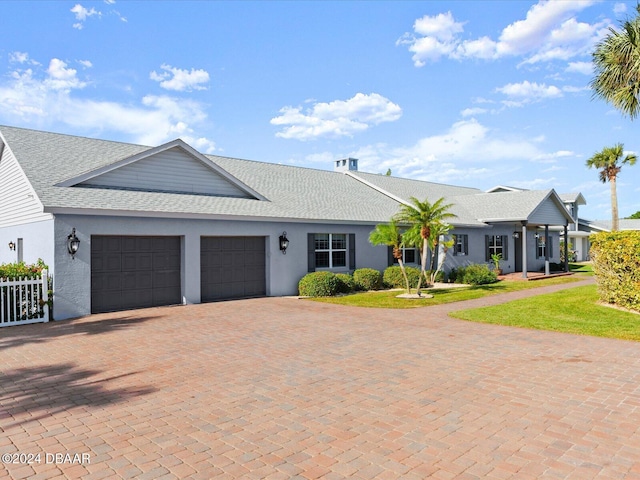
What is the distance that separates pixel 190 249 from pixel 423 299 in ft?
31.0

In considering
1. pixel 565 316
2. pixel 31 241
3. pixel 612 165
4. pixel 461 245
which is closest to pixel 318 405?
pixel 565 316

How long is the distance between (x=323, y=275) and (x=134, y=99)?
11025 millimetres

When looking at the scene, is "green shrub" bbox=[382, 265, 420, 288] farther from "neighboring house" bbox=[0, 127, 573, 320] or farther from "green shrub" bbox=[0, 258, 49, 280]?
"green shrub" bbox=[0, 258, 49, 280]

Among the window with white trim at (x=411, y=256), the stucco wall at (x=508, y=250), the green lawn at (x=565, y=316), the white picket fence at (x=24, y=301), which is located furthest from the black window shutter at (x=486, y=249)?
the white picket fence at (x=24, y=301)

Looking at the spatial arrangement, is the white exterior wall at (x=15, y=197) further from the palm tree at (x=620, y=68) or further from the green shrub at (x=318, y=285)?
the palm tree at (x=620, y=68)

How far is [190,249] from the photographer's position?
1573cm

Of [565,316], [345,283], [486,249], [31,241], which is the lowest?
[565,316]

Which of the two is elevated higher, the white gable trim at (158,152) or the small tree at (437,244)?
the white gable trim at (158,152)

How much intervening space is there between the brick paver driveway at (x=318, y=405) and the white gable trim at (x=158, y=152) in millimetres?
5728

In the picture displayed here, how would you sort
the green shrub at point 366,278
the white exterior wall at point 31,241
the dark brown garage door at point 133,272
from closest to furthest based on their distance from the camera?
the white exterior wall at point 31,241 < the dark brown garage door at point 133,272 < the green shrub at point 366,278

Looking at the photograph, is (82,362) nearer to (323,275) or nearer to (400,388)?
(400,388)

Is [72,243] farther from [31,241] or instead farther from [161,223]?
[161,223]

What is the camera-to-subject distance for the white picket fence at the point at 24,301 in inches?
476

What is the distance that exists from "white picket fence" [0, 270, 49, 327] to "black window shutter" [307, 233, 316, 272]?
10.1 m
